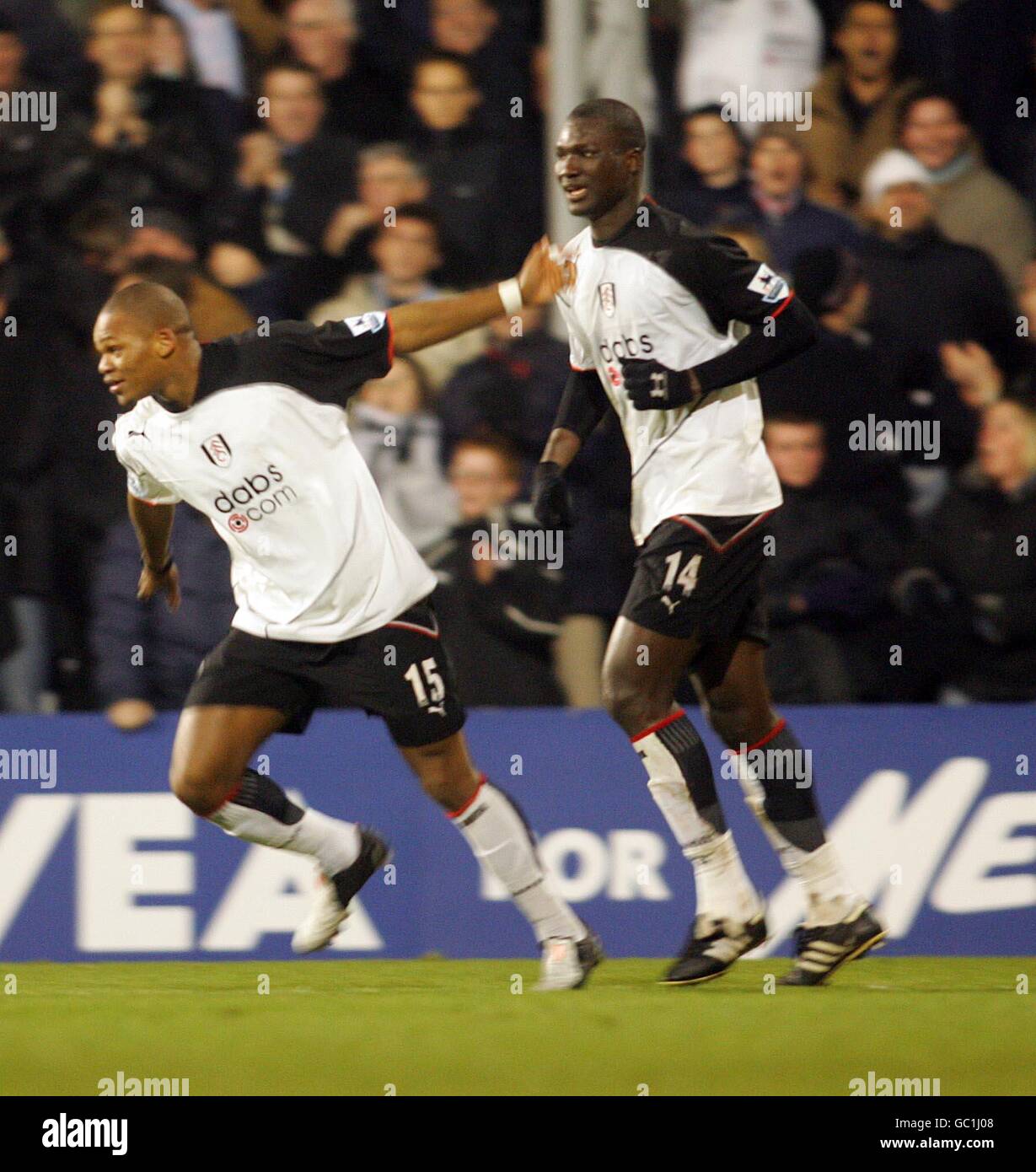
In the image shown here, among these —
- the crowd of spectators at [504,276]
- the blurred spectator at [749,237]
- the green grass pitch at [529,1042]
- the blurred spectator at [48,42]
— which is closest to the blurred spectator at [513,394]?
the crowd of spectators at [504,276]

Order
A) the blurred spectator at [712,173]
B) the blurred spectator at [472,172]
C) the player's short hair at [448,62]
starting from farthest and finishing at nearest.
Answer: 1. the player's short hair at [448,62]
2. the blurred spectator at [472,172]
3. the blurred spectator at [712,173]

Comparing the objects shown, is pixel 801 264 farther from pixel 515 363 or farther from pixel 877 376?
pixel 515 363

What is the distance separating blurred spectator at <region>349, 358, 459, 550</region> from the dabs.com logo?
71.5 inches

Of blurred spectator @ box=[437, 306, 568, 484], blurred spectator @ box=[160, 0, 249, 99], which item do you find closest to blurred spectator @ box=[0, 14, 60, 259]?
blurred spectator @ box=[160, 0, 249, 99]

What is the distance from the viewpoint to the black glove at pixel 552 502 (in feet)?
17.3

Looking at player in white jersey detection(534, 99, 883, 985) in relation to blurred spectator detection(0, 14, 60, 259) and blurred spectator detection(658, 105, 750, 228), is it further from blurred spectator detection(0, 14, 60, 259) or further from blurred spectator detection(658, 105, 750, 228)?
blurred spectator detection(0, 14, 60, 259)

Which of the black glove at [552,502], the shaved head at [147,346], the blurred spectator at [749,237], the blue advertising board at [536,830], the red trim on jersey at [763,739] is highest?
the blurred spectator at [749,237]

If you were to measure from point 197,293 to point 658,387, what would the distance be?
8.57 feet

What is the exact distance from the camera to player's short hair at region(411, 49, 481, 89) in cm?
763

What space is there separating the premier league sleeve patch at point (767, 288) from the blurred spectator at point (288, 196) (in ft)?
8.60

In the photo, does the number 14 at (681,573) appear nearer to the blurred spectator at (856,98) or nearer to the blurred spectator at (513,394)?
the blurred spectator at (513,394)

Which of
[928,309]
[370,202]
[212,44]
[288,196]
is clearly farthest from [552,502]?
[212,44]

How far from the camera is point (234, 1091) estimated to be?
4418 mm

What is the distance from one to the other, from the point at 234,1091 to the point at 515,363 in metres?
3.20
